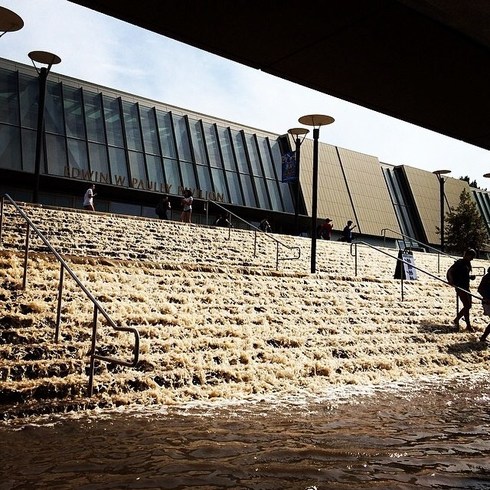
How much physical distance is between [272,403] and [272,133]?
3095 centimetres

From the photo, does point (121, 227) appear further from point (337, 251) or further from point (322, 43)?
point (322, 43)

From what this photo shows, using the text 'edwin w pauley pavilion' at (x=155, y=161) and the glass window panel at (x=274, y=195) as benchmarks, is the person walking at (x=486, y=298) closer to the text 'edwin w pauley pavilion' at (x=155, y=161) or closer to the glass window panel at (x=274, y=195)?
the text 'edwin w pauley pavilion' at (x=155, y=161)

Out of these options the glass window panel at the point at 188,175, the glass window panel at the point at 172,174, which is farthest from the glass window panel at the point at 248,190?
the glass window panel at the point at 172,174

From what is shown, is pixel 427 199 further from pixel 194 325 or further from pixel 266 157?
pixel 194 325

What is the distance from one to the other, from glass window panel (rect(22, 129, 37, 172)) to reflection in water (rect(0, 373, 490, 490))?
20519mm

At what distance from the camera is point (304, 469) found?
4125 millimetres

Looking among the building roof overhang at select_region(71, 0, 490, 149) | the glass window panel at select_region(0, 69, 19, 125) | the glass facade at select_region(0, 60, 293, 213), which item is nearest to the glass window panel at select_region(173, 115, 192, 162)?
the glass facade at select_region(0, 60, 293, 213)

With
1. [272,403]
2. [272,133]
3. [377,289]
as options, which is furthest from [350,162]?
[272,403]

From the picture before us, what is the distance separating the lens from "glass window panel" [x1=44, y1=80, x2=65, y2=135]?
26125 millimetres

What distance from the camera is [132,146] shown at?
28.4 m

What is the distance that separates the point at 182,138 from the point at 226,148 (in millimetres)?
3018

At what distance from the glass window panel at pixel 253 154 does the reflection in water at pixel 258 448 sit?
27042mm

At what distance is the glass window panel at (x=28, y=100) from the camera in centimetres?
2530

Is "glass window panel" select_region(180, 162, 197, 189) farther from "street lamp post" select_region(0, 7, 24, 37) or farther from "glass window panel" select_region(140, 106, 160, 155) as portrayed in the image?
"street lamp post" select_region(0, 7, 24, 37)
